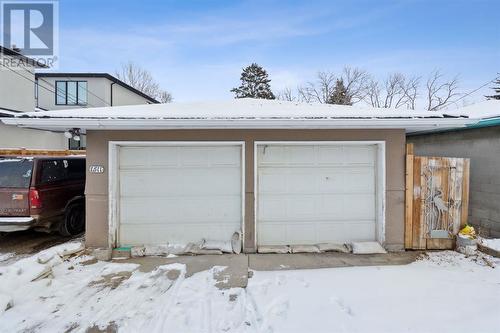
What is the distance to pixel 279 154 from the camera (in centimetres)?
525

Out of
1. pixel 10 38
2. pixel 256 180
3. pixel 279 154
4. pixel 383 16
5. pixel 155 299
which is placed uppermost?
pixel 10 38

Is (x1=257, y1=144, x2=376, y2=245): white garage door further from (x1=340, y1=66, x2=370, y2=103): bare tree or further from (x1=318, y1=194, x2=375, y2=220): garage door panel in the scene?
(x1=340, y1=66, x2=370, y2=103): bare tree

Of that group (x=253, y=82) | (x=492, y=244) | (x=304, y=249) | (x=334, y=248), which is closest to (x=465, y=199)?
(x=492, y=244)

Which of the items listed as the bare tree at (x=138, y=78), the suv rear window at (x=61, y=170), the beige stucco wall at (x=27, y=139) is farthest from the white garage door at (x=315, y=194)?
the bare tree at (x=138, y=78)

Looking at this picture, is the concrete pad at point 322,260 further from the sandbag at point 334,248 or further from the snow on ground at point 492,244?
the snow on ground at point 492,244

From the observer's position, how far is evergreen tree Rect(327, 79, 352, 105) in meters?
27.1

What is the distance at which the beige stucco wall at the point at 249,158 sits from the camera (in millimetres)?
4980

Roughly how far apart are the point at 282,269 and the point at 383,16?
9.85m

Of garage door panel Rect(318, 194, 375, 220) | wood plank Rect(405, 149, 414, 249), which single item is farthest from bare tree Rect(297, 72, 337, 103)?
garage door panel Rect(318, 194, 375, 220)

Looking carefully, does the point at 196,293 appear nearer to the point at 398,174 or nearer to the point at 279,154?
the point at 279,154

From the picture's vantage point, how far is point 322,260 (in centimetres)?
473

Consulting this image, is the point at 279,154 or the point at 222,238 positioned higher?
the point at 279,154

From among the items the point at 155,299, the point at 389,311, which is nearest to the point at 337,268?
the point at 389,311

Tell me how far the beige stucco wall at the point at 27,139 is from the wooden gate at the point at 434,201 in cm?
1544
